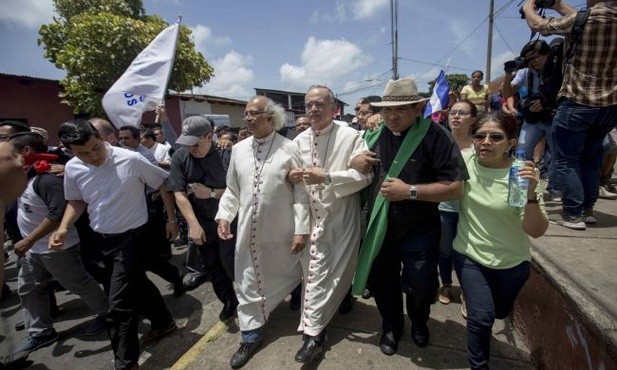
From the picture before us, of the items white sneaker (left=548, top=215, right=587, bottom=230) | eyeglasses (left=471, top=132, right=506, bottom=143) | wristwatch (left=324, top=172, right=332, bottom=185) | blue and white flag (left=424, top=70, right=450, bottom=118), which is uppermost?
blue and white flag (left=424, top=70, right=450, bottom=118)

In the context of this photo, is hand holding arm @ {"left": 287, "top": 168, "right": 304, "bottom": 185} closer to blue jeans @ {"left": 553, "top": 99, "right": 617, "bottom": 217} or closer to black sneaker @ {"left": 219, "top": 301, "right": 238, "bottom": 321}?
black sneaker @ {"left": 219, "top": 301, "right": 238, "bottom": 321}

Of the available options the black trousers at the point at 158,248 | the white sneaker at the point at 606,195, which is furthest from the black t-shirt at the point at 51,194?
the white sneaker at the point at 606,195

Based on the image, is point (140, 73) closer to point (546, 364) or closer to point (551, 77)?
point (551, 77)

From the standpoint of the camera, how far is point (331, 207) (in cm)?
259

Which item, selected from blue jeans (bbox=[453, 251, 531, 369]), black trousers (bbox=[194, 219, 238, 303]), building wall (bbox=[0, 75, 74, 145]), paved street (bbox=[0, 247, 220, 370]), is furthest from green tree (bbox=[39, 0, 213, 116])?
blue jeans (bbox=[453, 251, 531, 369])

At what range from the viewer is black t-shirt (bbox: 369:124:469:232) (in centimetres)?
217

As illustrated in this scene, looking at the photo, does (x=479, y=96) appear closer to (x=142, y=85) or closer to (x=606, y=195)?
(x=606, y=195)

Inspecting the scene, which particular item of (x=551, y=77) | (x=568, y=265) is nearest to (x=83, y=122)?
(x=568, y=265)

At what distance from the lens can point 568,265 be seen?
2.21m

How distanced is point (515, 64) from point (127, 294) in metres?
4.36

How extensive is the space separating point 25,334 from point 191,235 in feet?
7.85

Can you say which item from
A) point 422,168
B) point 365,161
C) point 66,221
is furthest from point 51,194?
point 422,168

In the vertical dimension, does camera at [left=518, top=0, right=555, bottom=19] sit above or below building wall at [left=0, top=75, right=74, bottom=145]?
below

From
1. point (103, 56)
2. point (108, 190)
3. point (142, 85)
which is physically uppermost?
point (103, 56)
